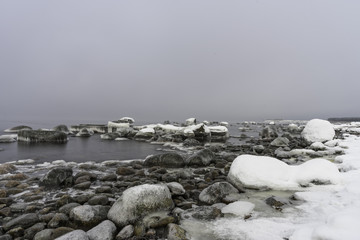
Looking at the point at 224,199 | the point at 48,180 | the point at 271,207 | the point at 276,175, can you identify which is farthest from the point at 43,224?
the point at 276,175

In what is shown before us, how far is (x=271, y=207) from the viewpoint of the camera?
558 centimetres

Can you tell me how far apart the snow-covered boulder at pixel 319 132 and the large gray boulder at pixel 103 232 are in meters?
21.6

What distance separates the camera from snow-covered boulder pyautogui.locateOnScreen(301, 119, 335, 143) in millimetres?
20273

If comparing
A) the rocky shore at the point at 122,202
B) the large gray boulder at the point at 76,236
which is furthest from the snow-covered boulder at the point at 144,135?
the large gray boulder at the point at 76,236

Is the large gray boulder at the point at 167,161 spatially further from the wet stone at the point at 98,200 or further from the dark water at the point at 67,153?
the wet stone at the point at 98,200

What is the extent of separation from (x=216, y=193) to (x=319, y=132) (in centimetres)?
1895

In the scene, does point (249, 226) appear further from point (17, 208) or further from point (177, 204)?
point (17, 208)

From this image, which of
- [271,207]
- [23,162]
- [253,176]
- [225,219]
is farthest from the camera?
[23,162]

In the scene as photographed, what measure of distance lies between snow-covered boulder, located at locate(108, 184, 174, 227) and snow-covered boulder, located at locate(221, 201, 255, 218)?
57.4 inches

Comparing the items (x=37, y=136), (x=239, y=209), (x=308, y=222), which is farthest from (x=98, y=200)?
(x=37, y=136)

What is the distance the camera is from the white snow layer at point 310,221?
3.49 metres

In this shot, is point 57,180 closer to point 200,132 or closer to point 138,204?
point 138,204

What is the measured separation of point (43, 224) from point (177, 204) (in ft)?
10.7

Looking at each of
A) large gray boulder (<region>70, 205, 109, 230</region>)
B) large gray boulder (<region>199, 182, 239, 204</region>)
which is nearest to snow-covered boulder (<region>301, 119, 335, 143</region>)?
large gray boulder (<region>199, 182, 239, 204</region>)
